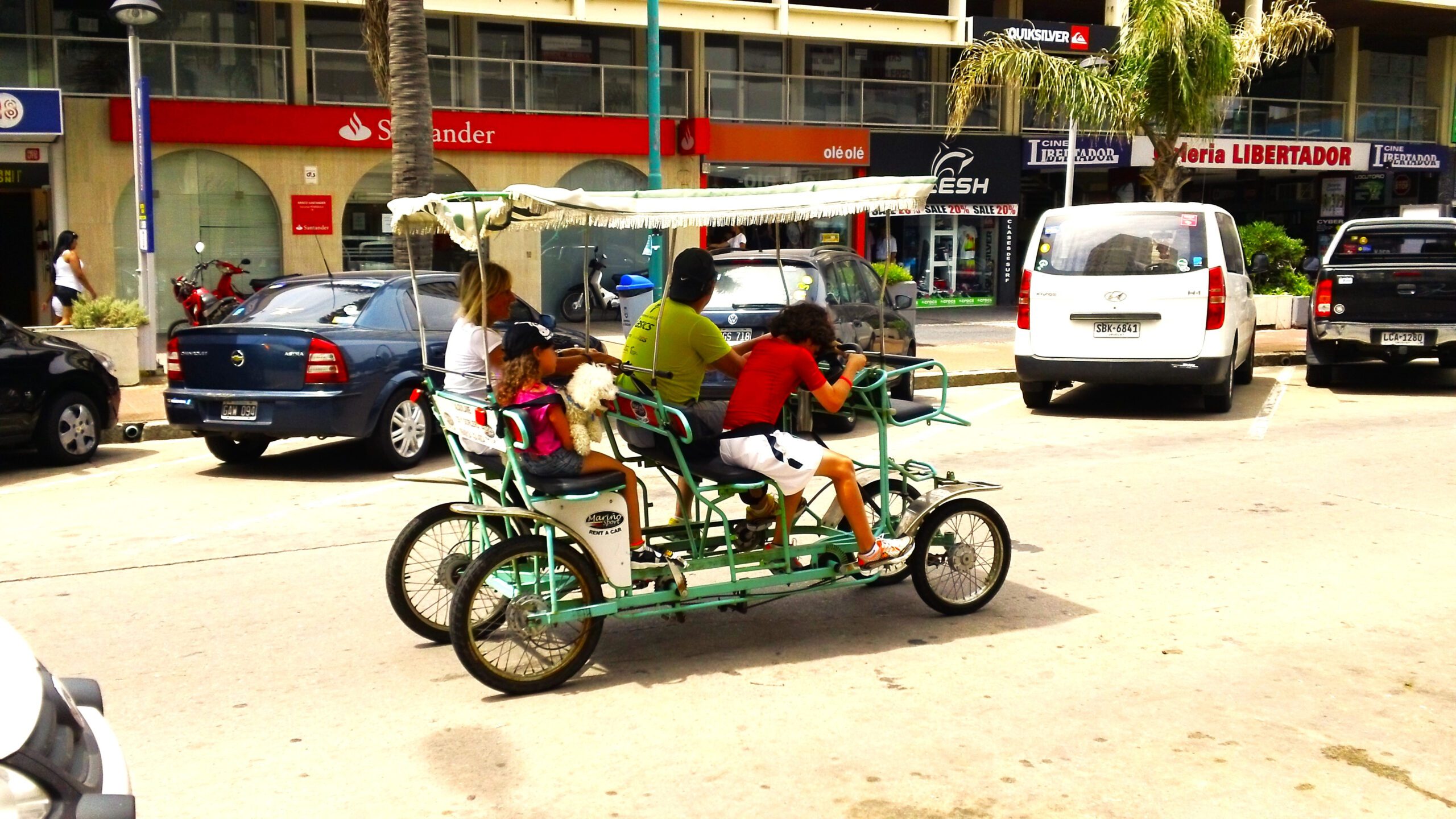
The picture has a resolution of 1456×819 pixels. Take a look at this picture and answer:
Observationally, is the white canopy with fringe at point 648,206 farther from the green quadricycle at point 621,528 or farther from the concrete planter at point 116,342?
the concrete planter at point 116,342

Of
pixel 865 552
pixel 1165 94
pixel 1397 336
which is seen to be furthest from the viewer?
pixel 1165 94

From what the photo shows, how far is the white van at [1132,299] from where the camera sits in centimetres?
1304

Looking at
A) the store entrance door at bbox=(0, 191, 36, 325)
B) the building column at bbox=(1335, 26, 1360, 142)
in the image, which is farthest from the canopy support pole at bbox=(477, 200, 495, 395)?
the building column at bbox=(1335, 26, 1360, 142)

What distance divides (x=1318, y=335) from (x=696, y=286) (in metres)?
11.2

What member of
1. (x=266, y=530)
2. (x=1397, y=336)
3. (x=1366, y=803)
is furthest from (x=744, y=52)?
(x=1366, y=803)

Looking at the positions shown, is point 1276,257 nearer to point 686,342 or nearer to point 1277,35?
point 1277,35

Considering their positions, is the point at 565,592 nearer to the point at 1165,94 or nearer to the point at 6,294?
the point at 1165,94

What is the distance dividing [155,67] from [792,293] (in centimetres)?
1480

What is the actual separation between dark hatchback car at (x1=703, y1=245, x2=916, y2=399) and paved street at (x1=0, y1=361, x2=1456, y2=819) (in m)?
3.05

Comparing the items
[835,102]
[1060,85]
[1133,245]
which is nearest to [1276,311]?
[1060,85]

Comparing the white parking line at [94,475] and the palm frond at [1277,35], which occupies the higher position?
the palm frond at [1277,35]

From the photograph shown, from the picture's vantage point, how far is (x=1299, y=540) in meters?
8.11

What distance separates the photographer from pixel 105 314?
14.9m

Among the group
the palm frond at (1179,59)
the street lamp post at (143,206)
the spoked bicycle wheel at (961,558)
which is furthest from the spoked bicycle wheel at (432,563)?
the palm frond at (1179,59)
